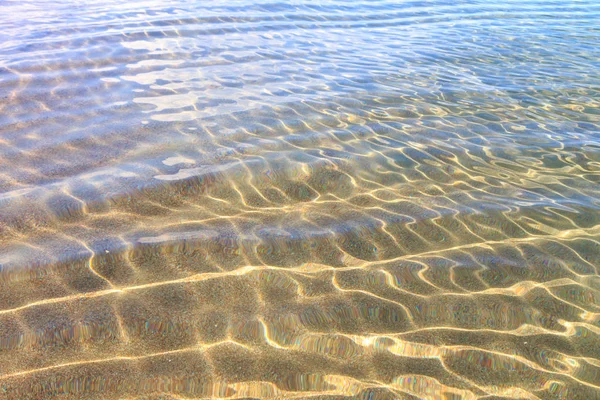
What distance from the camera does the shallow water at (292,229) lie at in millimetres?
2293

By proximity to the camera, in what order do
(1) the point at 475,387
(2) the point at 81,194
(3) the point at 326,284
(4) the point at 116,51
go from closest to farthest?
(1) the point at 475,387 → (3) the point at 326,284 → (2) the point at 81,194 → (4) the point at 116,51

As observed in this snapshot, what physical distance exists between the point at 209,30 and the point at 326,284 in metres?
7.40

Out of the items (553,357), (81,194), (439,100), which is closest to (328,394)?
(553,357)

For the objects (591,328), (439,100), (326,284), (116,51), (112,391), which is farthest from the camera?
(116,51)

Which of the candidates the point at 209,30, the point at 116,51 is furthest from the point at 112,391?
the point at 209,30

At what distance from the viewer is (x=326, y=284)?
2.85m

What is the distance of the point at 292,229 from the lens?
334cm

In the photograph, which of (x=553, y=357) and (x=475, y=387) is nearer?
(x=475, y=387)

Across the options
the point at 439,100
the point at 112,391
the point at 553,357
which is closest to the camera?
the point at 112,391

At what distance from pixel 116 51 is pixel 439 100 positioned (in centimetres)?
484

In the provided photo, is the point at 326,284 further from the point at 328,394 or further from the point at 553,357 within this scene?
the point at 553,357

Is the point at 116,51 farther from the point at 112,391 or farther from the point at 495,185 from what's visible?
the point at 112,391

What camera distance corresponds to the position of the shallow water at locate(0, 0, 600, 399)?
2.29 m

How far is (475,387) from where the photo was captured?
88.4 inches
